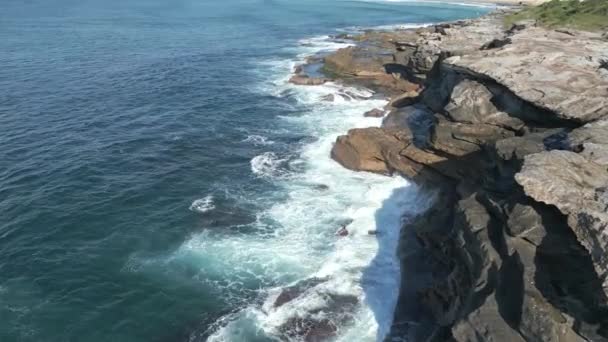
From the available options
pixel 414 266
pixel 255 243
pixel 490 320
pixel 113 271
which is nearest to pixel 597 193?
pixel 490 320

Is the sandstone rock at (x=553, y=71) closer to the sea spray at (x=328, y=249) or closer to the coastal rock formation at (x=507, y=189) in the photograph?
the coastal rock formation at (x=507, y=189)

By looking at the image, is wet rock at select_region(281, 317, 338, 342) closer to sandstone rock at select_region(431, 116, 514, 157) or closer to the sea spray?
the sea spray

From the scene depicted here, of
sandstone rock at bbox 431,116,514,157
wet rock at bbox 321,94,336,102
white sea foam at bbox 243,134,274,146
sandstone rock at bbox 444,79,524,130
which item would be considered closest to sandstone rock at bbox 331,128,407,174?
sandstone rock at bbox 431,116,514,157

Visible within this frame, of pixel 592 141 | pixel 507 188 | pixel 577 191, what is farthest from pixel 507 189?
pixel 577 191

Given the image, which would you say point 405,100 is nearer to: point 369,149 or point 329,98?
point 329,98

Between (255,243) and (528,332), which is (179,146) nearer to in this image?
(255,243)

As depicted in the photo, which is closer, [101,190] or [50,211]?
[50,211]
